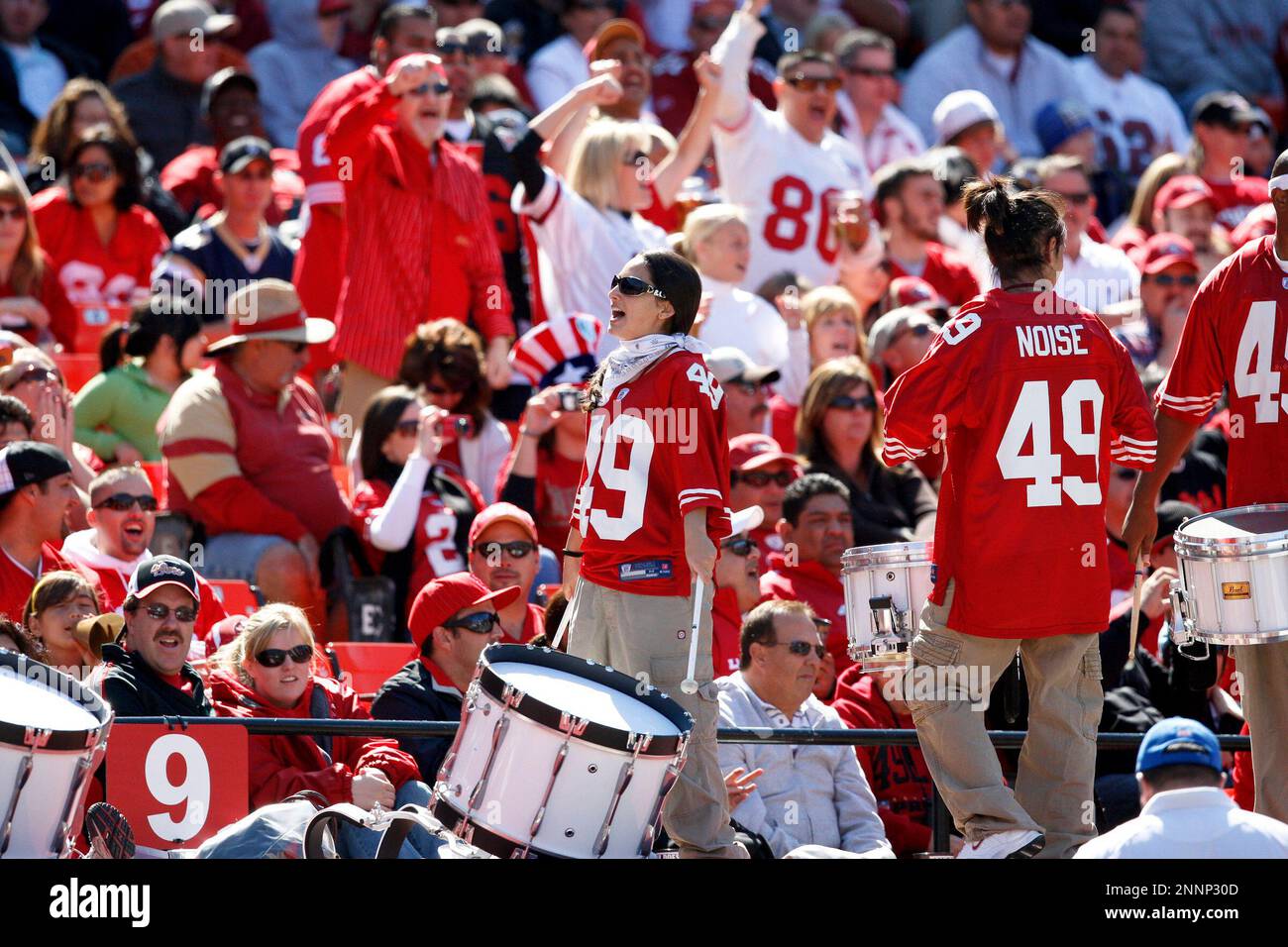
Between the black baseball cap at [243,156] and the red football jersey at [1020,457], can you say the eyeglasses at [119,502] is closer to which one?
the black baseball cap at [243,156]

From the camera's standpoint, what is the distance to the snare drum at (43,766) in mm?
5500

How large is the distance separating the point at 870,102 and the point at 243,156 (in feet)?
15.2

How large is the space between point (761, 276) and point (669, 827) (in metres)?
6.09

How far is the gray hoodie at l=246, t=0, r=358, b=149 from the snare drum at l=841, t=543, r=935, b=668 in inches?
341

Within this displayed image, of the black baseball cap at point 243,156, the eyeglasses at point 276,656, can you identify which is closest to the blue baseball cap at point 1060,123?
the black baseball cap at point 243,156

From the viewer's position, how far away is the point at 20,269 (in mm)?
11352

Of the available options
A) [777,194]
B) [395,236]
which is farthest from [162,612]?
[777,194]

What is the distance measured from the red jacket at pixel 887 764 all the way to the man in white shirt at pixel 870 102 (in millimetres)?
6639

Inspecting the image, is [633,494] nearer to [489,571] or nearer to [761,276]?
[489,571]

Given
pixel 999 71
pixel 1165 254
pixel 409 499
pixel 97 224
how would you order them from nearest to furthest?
1. pixel 409 499
2. pixel 97 224
3. pixel 1165 254
4. pixel 999 71

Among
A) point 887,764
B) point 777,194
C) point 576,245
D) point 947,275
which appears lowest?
point 887,764

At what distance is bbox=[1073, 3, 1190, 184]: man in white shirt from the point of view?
1577cm

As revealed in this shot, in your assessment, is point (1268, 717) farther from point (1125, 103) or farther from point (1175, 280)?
point (1125, 103)
